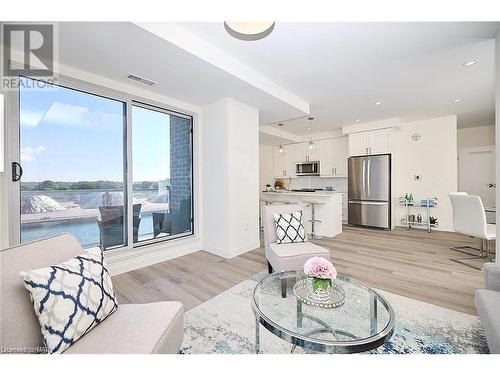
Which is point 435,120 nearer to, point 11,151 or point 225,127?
point 225,127

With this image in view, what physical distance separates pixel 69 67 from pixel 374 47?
3.37 metres

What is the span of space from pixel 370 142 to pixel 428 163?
1389 millimetres

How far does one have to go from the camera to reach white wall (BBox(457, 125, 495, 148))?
5.57 meters

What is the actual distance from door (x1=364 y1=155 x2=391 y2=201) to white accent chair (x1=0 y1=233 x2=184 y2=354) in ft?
17.7

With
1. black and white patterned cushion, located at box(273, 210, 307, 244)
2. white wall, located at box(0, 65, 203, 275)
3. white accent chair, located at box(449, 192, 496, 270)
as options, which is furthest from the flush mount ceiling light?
white accent chair, located at box(449, 192, 496, 270)

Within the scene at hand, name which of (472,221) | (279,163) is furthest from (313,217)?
(279,163)

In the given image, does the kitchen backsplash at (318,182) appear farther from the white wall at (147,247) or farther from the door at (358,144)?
the white wall at (147,247)

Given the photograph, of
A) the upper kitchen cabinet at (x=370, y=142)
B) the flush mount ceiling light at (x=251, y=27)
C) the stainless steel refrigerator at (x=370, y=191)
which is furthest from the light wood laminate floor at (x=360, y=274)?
the upper kitchen cabinet at (x=370, y=142)

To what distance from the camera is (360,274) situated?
2.72 meters

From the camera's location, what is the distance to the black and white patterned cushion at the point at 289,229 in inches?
105

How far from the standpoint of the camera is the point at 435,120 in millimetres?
5172

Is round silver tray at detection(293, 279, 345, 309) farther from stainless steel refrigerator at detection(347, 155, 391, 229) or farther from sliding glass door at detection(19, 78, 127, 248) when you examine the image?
stainless steel refrigerator at detection(347, 155, 391, 229)

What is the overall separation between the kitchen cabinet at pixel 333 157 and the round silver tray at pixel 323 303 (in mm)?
5268
